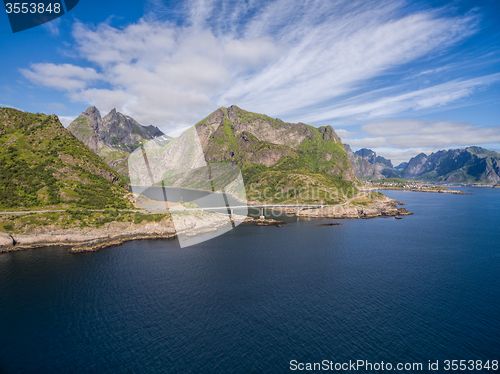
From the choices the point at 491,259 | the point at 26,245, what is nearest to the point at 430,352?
the point at 491,259

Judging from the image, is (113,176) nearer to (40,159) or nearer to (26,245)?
(40,159)

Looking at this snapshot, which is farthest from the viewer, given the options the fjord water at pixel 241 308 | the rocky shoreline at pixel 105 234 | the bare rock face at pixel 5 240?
the rocky shoreline at pixel 105 234

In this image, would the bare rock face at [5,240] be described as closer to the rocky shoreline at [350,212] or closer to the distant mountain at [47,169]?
the distant mountain at [47,169]

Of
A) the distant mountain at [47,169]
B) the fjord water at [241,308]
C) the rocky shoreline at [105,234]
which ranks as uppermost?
the distant mountain at [47,169]

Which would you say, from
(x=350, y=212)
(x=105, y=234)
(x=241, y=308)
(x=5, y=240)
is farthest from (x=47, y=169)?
(x=350, y=212)

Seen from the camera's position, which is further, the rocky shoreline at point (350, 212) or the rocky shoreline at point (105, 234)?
the rocky shoreline at point (350, 212)

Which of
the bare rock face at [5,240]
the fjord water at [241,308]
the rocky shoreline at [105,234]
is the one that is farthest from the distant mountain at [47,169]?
the fjord water at [241,308]
